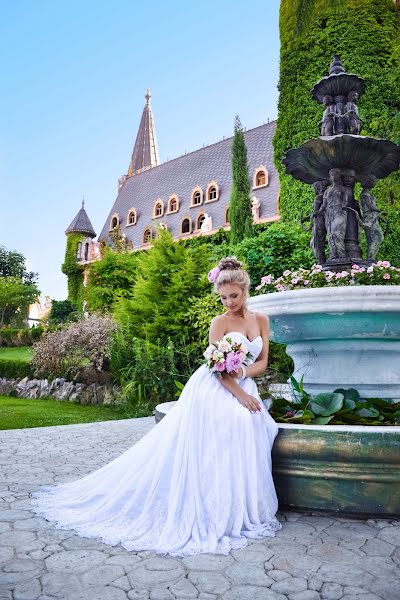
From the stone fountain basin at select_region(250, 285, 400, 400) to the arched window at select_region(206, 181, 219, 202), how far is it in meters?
28.9

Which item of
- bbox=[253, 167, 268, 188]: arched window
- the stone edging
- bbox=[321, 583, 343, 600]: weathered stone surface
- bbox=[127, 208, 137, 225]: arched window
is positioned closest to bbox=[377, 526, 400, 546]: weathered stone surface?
bbox=[321, 583, 343, 600]: weathered stone surface

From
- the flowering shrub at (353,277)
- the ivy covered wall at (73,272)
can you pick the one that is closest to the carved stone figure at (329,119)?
the flowering shrub at (353,277)

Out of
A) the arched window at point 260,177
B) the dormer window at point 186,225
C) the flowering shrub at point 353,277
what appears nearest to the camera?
the flowering shrub at point 353,277

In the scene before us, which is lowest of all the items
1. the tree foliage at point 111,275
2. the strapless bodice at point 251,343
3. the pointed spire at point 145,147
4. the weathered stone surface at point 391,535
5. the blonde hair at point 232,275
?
the weathered stone surface at point 391,535

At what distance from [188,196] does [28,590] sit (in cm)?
3427

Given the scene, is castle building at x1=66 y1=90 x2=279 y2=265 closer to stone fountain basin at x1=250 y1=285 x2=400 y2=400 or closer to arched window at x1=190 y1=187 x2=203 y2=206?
arched window at x1=190 y1=187 x2=203 y2=206

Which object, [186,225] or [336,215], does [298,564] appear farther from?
[186,225]

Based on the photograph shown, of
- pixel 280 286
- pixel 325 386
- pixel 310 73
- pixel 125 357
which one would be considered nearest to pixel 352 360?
pixel 325 386

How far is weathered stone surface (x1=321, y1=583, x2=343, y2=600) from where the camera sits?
82.1 inches

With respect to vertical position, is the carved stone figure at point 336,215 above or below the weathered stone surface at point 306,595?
above

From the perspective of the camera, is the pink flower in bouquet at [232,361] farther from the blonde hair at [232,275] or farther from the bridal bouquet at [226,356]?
the blonde hair at [232,275]

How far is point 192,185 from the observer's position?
35531mm

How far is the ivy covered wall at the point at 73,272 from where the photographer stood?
3825 cm

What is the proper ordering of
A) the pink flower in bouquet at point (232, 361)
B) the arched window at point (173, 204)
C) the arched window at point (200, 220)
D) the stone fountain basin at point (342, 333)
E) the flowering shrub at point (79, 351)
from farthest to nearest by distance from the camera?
1. the arched window at point (173, 204)
2. the arched window at point (200, 220)
3. the flowering shrub at point (79, 351)
4. the stone fountain basin at point (342, 333)
5. the pink flower in bouquet at point (232, 361)
